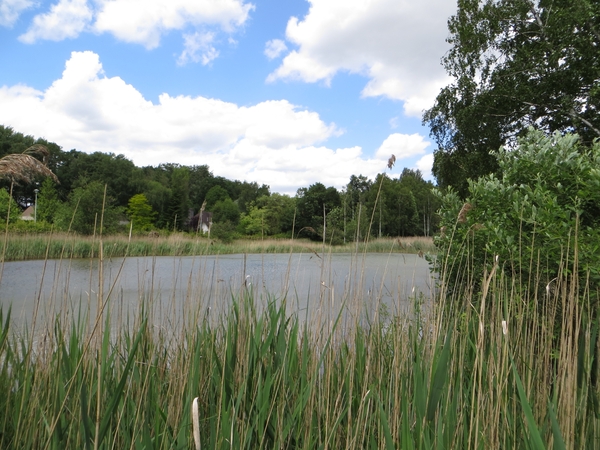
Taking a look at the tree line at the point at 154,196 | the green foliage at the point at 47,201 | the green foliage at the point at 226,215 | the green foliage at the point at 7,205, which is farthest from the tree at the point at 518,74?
the green foliage at the point at 47,201

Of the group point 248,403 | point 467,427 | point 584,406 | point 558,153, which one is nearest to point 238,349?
point 248,403

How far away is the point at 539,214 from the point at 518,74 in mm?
9769

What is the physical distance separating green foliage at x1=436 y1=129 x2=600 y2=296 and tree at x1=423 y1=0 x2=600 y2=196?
7401mm

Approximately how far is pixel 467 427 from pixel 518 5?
11.9 m

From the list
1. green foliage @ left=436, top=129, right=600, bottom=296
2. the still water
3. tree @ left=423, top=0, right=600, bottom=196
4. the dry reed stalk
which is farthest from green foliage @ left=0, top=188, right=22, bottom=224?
tree @ left=423, top=0, right=600, bottom=196

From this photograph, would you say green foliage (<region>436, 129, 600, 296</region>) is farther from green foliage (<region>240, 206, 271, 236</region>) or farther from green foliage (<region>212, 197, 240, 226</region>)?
green foliage (<region>212, 197, 240, 226</region>)

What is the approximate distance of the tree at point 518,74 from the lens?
955 centimetres

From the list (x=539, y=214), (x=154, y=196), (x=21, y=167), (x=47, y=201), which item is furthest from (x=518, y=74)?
(x=154, y=196)

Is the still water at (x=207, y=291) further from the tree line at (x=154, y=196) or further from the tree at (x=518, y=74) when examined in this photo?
the tree at (x=518, y=74)

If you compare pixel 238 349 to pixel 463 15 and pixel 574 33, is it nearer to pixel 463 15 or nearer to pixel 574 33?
pixel 574 33

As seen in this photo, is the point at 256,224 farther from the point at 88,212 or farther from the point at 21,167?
the point at 21,167

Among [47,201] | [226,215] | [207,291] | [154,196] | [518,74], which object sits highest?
[518,74]

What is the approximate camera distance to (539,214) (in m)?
2.38

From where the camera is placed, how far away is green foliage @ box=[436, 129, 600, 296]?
224 cm
